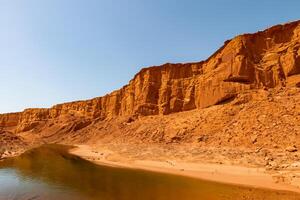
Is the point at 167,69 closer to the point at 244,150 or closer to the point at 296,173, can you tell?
the point at 244,150

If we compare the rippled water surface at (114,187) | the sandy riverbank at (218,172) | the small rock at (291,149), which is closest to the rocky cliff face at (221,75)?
the small rock at (291,149)

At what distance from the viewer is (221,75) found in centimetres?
5312

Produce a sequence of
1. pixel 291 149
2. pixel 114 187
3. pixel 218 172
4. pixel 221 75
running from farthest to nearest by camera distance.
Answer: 1. pixel 221 75
2. pixel 291 149
3. pixel 218 172
4. pixel 114 187

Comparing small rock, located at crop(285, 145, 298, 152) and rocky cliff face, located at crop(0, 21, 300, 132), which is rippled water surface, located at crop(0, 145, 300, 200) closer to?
small rock, located at crop(285, 145, 298, 152)

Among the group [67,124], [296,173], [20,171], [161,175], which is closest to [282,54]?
Result: [296,173]

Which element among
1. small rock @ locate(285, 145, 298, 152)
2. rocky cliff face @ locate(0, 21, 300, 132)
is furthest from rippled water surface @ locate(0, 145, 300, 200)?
rocky cliff face @ locate(0, 21, 300, 132)

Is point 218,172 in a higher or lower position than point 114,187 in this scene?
higher

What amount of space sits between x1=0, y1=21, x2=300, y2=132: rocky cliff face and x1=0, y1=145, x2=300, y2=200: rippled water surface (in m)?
29.2

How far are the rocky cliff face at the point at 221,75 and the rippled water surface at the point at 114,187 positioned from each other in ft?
95.7

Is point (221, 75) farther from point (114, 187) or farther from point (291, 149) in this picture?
point (114, 187)

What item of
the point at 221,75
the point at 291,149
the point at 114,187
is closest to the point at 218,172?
the point at 291,149

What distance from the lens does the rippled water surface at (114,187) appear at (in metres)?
19.3

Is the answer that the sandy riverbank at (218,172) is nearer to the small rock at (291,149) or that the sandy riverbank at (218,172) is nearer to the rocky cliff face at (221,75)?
the small rock at (291,149)

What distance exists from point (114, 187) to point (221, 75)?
3675 centimetres
